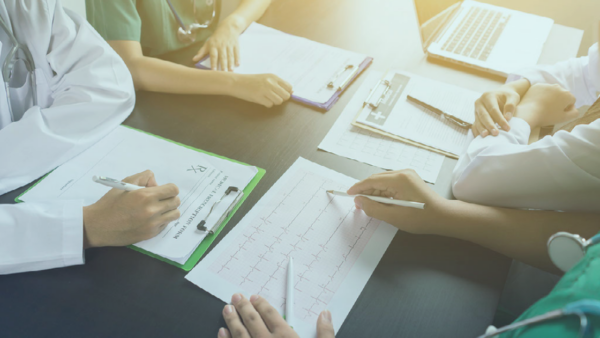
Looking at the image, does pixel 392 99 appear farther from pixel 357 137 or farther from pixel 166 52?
pixel 166 52

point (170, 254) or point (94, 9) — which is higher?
point (94, 9)

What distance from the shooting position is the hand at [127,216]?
63 cm

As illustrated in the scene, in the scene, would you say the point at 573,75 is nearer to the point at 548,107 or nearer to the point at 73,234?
the point at 548,107

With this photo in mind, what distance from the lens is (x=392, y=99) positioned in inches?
38.5

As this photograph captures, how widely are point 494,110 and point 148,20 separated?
951mm

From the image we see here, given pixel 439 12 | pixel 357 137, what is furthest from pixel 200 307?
pixel 439 12

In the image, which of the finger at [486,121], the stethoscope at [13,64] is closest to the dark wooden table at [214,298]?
the finger at [486,121]

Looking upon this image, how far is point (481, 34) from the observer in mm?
1225

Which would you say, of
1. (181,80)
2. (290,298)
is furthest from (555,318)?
(181,80)

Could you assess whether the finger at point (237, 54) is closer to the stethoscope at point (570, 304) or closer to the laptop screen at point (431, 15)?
the laptop screen at point (431, 15)

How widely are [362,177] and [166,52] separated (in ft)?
2.40

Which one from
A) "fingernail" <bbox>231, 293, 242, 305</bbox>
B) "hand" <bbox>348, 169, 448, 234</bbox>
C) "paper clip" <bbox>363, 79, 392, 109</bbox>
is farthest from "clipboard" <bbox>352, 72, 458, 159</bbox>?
"fingernail" <bbox>231, 293, 242, 305</bbox>

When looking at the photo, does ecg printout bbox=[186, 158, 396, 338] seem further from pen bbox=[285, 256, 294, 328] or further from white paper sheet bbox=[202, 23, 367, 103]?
white paper sheet bbox=[202, 23, 367, 103]

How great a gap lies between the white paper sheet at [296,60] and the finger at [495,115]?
1.16 ft
